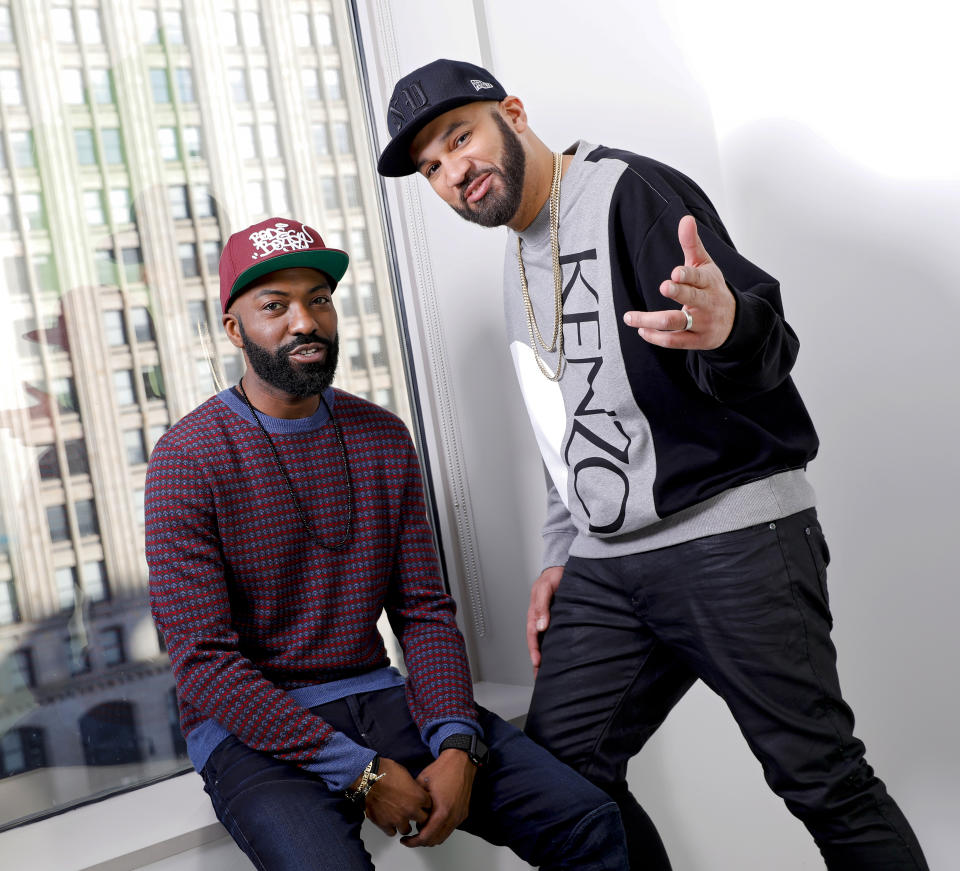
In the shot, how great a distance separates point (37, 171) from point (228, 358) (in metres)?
0.52

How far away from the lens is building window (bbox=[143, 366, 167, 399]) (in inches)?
78.6

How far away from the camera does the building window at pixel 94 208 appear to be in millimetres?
1951

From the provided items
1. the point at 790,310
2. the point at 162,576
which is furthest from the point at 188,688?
the point at 790,310

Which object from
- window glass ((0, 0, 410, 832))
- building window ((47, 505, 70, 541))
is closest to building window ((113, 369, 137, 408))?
window glass ((0, 0, 410, 832))

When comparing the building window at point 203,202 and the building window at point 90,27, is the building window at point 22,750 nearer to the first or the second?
the building window at point 203,202

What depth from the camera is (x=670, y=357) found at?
1480 mm

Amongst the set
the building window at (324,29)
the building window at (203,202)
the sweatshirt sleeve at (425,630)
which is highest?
the building window at (324,29)

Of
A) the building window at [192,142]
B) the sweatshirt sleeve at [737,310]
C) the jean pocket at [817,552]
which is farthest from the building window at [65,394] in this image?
the jean pocket at [817,552]

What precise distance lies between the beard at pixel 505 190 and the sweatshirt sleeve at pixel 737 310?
0.27m

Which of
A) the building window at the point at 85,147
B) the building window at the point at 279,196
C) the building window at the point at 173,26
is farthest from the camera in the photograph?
the building window at the point at 279,196

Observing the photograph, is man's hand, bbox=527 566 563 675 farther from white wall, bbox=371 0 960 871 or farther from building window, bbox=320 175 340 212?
building window, bbox=320 175 340 212

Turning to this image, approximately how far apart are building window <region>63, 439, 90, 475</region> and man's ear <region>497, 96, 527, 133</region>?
1.03 meters

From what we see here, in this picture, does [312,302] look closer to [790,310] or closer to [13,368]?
[13,368]

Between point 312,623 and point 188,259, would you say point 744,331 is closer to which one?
point 312,623
